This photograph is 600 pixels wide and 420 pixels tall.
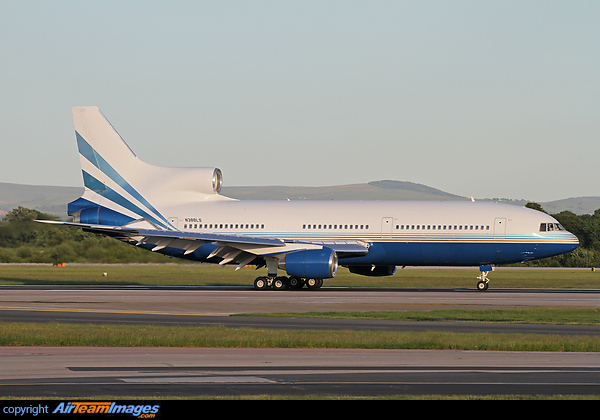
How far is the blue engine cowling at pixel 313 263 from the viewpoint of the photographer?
41312 mm

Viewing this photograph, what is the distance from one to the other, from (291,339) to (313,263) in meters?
21.4

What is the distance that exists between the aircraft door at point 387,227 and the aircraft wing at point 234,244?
1.27 m

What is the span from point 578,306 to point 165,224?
2549 centimetres

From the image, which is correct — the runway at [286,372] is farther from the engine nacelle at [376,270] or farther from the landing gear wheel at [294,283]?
the engine nacelle at [376,270]

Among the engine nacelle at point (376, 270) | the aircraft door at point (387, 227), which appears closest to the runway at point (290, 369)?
the aircraft door at point (387, 227)

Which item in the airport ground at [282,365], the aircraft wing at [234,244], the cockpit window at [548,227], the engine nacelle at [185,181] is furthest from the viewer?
the engine nacelle at [185,181]

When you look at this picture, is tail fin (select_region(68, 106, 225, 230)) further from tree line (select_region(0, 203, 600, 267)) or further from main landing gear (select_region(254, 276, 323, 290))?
tree line (select_region(0, 203, 600, 267))

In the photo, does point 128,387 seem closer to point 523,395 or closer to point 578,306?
point 523,395

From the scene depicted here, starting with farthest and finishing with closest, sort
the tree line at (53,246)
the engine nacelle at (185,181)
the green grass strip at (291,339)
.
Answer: the tree line at (53,246), the engine nacelle at (185,181), the green grass strip at (291,339)

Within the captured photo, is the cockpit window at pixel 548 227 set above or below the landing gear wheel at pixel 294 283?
above

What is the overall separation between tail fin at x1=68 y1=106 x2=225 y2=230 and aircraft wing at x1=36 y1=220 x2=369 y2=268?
9.36 ft

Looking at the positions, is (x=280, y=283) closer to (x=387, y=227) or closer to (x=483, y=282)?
(x=387, y=227)
